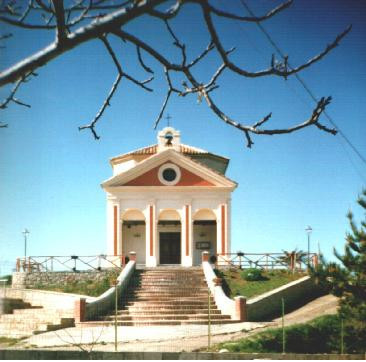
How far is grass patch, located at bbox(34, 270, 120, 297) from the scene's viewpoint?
23.1 metres

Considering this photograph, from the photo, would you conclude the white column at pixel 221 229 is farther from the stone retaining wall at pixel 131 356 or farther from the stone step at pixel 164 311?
the stone retaining wall at pixel 131 356

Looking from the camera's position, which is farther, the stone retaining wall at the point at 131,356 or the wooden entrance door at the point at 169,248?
the wooden entrance door at the point at 169,248

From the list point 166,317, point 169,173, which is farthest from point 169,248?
point 166,317

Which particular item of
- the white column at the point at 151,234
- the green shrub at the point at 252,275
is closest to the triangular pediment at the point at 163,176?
the white column at the point at 151,234

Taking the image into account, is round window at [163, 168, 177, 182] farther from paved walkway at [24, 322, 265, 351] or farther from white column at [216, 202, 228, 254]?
Result: paved walkway at [24, 322, 265, 351]

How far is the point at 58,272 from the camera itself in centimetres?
2625

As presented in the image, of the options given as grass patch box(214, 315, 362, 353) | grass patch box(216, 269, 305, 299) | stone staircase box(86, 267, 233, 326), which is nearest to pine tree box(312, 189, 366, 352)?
grass patch box(214, 315, 362, 353)

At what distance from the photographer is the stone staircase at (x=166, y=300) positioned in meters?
18.7

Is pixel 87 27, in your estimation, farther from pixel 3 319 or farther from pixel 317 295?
pixel 317 295

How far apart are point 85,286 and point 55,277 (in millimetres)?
2494

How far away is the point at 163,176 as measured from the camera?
29.8 meters

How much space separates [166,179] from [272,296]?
10446 mm

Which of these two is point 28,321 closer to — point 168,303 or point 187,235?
point 168,303

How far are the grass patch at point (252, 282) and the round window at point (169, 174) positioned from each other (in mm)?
6369
